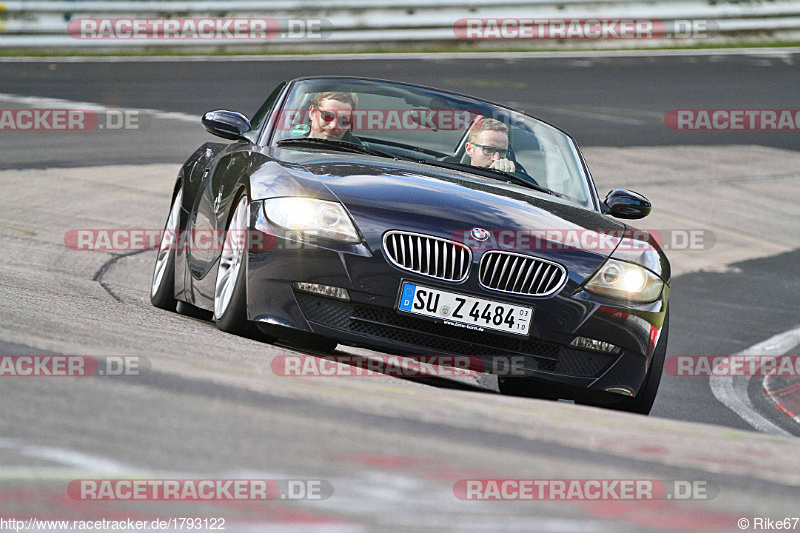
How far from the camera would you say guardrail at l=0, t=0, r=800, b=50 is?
81.7 ft

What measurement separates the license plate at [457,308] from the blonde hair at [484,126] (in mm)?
1879

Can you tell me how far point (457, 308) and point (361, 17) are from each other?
21909 mm

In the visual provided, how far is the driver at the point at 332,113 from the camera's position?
6.25m

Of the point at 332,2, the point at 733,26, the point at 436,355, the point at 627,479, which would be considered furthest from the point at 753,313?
the point at 733,26

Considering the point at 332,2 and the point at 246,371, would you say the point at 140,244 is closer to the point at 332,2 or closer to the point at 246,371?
the point at 246,371

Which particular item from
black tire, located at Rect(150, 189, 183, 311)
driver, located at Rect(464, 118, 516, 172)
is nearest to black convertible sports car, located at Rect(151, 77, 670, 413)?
driver, located at Rect(464, 118, 516, 172)

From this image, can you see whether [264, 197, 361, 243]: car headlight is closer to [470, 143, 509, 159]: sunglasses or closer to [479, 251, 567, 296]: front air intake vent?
[479, 251, 567, 296]: front air intake vent

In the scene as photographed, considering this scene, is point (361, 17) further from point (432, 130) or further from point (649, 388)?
point (649, 388)

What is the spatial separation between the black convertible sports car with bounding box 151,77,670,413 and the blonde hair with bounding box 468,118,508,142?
620 millimetres

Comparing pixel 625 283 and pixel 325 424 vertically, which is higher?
pixel 325 424

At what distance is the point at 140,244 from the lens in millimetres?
9820

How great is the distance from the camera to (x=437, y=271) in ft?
15.7

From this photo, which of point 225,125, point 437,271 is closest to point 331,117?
point 225,125

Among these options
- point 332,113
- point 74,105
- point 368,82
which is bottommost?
point 74,105
